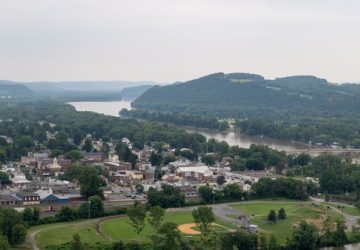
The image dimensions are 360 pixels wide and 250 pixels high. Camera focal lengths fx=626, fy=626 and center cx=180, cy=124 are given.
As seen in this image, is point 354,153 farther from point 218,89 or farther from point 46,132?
point 218,89

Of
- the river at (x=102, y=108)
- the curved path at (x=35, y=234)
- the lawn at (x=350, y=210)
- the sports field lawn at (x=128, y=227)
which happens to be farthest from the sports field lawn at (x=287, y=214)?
the river at (x=102, y=108)

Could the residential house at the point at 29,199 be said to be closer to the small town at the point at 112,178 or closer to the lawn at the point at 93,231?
the small town at the point at 112,178

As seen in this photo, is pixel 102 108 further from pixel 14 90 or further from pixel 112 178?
pixel 112 178

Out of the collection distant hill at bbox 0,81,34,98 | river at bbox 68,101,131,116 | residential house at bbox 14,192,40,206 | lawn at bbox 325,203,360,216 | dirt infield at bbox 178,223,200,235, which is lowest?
dirt infield at bbox 178,223,200,235

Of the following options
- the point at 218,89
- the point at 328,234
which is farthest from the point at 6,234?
the point at 218,89

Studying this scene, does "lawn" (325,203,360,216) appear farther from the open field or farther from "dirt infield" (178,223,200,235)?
"dirt infield" (178,223,200,235)

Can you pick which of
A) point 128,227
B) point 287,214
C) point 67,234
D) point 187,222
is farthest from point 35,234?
point 287,214

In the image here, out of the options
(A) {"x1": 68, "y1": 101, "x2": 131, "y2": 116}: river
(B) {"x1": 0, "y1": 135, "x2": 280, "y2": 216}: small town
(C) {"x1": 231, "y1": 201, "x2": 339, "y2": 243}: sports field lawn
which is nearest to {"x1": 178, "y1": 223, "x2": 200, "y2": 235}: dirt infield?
(C) {"x1": 231, "y1": 201, "x2": 339, "y2": 243}: sports field lawn
